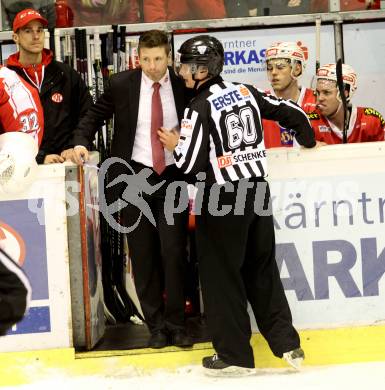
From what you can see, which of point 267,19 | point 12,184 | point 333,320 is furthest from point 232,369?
point 267,19

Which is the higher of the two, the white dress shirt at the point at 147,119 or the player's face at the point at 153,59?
the player's face at the point at 153,59

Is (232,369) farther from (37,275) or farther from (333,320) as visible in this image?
(37,275)

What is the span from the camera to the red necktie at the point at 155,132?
16.6ft

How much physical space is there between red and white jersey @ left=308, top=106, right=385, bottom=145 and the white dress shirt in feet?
3.01

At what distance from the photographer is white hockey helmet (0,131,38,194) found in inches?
175

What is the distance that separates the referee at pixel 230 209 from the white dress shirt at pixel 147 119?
0.23m

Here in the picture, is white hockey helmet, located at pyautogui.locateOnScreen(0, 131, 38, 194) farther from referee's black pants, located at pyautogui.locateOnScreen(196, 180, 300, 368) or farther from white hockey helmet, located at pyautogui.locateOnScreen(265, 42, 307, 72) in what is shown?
white hockey helmet, located at pyautogui.locateOnScreen(265, 42, 307, 72)

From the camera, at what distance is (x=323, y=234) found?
5.11 metres

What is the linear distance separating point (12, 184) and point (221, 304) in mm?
1099

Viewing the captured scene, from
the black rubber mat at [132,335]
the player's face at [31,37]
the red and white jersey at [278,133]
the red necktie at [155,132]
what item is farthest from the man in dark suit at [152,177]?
the player's face at [31,37]

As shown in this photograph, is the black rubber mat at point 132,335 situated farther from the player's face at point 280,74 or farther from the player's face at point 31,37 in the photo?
the player's face at point 31,37

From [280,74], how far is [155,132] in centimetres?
98

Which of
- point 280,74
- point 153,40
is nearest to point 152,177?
point 153,40

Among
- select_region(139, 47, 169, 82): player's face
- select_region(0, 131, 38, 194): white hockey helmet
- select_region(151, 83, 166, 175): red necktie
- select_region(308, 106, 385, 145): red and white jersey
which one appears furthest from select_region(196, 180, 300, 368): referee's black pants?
select_region(308, 106, 385, 145): red and white jersey
